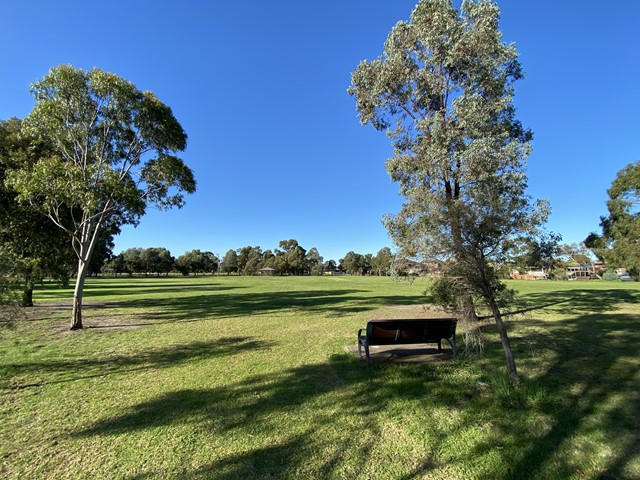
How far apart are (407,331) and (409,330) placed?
42mm

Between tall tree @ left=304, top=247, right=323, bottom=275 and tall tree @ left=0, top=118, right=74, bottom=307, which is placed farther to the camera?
tall tree @ left=304, top=247, right=323, bottom=275

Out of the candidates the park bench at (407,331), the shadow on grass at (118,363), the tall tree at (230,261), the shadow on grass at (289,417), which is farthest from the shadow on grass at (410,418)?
the tall tree at (230,261)

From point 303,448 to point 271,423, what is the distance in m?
0.68

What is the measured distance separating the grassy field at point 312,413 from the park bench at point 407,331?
0.49 m

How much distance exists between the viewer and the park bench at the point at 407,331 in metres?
5.63

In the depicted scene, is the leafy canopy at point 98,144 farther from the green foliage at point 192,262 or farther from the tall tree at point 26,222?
the green foliage at point 192,262

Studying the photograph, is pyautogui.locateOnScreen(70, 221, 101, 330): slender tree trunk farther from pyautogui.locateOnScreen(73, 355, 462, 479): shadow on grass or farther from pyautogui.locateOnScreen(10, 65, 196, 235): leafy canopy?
pyautogui.locateOnScreen(73, 355, 462, 479): shadow on grass

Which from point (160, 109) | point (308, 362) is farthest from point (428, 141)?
point (160, 109)

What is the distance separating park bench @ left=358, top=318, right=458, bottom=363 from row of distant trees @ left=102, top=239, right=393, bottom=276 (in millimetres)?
88546

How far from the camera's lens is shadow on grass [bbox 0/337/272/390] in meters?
5.53

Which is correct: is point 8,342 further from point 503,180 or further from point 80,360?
point 503,180

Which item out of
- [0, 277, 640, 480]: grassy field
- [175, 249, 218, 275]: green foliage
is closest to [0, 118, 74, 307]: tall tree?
[0, 277, 640, 480]: grassy field

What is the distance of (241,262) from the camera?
125 meters

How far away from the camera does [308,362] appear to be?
6191 mm
